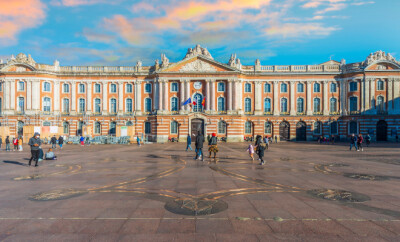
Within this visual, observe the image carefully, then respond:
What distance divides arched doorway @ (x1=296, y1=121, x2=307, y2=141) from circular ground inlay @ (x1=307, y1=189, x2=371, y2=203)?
42419mm

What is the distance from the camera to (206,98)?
48.3 m

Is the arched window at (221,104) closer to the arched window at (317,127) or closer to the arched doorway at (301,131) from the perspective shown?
the arched doorway at (301,131)

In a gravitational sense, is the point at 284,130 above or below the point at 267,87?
below

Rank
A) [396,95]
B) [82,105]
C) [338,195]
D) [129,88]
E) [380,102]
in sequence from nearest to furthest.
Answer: [338,195] < [396,95] < [380,102] < [129,88] < [82,105]

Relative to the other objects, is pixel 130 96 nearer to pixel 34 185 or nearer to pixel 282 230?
pixel 34 185

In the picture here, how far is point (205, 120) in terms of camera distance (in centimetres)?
4775

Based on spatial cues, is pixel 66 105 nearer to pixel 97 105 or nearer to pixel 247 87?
pixel 97 105

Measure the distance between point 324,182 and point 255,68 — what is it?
136 feet

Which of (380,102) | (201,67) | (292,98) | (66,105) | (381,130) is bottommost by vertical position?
(381,130)

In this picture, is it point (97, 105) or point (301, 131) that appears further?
point (97, 105)

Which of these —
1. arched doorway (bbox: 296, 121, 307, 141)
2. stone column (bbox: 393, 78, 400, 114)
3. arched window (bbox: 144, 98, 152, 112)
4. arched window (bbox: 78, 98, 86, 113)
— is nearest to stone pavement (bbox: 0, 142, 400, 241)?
arched doorway (bbox: 296, 121, 307, 141)

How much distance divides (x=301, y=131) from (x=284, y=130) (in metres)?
3.26

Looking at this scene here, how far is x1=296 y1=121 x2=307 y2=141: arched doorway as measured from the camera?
1966 inches

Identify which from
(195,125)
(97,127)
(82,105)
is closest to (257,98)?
(195,125)
